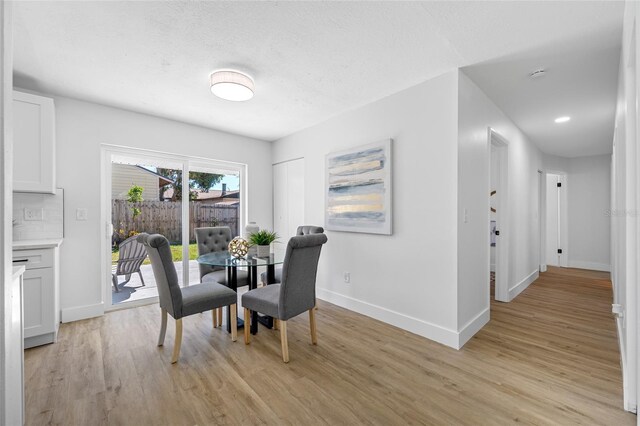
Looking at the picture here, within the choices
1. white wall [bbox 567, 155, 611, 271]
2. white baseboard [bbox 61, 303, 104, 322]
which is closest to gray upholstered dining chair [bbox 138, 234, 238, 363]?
white baseboard [bbox 61, 303, 104, 322]

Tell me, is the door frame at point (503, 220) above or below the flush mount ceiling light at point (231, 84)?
below

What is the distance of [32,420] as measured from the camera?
1567 millimetres

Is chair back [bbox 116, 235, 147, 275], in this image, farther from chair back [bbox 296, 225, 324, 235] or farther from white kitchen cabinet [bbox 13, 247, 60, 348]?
chair back [bbox 296, 225, 324, 235]

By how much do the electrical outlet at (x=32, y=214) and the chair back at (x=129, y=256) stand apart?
81 centimetres

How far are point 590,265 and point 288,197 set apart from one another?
635 cm

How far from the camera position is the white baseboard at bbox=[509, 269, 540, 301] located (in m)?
3.72

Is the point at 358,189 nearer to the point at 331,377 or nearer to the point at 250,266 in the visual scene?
the point at 250,266

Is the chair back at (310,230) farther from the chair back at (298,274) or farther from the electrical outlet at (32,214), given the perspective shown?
the electrical outlet at (32,214)

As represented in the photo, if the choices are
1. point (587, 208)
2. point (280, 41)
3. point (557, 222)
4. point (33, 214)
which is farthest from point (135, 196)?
point (587, 208)

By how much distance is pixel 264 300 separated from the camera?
7.65ft

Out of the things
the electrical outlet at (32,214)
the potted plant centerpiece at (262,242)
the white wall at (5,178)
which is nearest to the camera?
the white wall at (5,178)

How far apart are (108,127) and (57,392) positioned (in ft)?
8.99

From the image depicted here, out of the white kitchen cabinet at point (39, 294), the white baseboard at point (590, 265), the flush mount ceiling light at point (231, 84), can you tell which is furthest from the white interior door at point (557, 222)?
the white kitchen cabinet at point (39, 294)

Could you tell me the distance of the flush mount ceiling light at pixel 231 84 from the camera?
7.77ft
